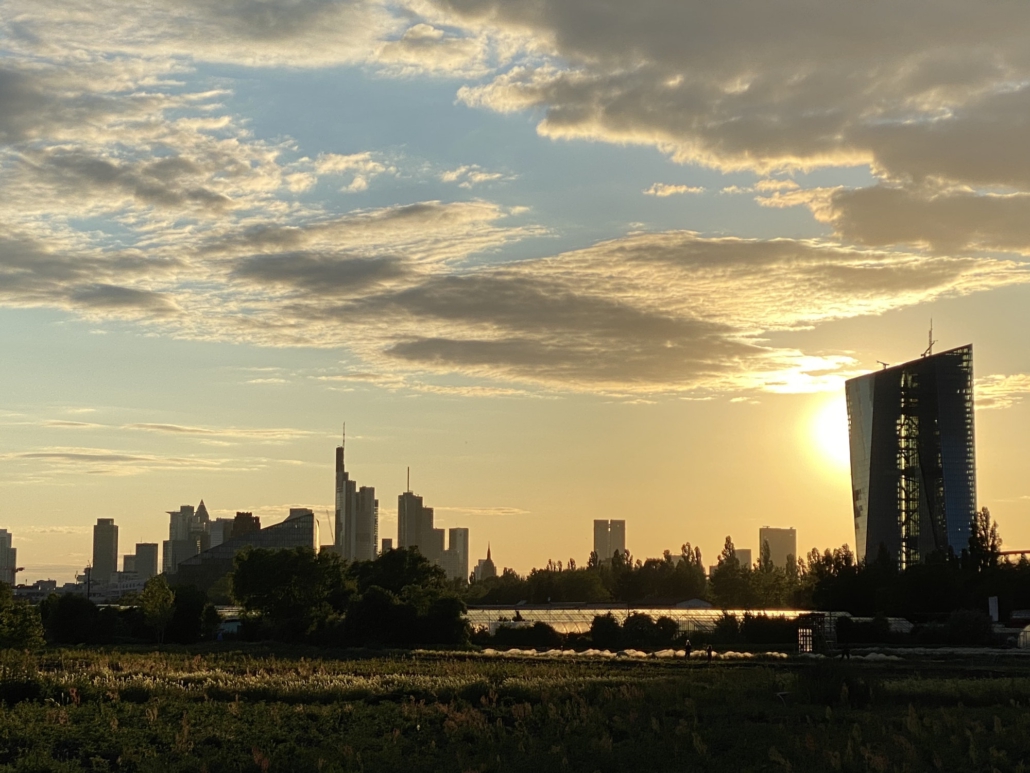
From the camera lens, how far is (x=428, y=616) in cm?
10550

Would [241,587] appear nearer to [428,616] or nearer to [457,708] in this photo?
[428,616]

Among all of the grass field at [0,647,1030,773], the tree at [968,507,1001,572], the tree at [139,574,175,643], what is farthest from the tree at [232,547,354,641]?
the tree at [968,507,1001,572]

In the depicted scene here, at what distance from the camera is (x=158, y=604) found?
107875 millimetres

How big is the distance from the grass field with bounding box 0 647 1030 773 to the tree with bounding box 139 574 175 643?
4481 centimetres

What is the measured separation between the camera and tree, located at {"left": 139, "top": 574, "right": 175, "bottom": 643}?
108m

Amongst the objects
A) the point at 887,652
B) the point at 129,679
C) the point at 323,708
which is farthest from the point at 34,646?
the point at 887,652

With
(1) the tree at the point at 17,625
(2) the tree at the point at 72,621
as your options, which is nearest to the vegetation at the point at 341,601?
(2) the tree at the point at 72,621

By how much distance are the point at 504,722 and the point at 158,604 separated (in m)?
69.1

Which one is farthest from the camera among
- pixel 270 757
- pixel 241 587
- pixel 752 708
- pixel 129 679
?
pixel 241 587

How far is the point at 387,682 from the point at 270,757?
A: 68.5 ft

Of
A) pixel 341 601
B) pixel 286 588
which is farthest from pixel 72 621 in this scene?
pixel 341 601

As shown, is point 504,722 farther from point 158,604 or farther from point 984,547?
point 984,547

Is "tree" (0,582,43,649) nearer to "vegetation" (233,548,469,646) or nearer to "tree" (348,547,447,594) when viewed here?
"vegetation" (233,548,469,646)

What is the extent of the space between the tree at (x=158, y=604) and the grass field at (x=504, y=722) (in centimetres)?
4481
